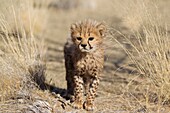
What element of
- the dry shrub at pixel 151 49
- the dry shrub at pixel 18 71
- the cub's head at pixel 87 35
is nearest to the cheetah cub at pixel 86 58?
the cub's head at pixel 87 35

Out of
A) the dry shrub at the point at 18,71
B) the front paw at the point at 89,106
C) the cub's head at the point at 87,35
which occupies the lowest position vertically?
the front paw at the point at 89,106

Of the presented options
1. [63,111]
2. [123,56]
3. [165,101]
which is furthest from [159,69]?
[123,56]

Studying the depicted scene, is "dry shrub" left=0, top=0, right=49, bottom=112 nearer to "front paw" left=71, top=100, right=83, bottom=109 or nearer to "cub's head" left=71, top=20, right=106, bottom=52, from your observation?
"front paw" left=71, top=100, right=83, bottom=109

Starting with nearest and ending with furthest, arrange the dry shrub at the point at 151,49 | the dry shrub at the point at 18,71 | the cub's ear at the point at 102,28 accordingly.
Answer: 1. the dry shrub at the point at 18,71
2. the dry shrub at the point at 151,49
3. the cub's ear at the point at 102,28

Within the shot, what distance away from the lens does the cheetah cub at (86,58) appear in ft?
16.0

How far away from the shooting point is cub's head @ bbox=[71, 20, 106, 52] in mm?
4824

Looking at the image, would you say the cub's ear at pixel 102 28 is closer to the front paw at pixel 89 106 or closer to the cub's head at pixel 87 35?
the cub's head at pixel 87 35

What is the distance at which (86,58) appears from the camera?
5.06 meters

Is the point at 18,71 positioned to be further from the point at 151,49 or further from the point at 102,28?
the point at 151,49

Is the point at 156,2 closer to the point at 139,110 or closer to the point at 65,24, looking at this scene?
the point at 139,110

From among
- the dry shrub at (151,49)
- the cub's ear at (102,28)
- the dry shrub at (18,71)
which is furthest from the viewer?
the cub's ear at (102,28)

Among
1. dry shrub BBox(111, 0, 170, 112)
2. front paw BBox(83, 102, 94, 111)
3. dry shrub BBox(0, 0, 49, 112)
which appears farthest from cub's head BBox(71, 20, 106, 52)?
dry shrub BBox(0, 0, 49, 112)

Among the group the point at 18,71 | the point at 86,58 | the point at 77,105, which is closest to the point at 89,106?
the point at 77,105

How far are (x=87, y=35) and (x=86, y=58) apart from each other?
13.7 inches
